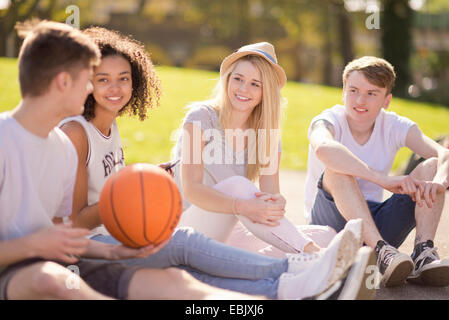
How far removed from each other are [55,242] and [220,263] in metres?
0.93

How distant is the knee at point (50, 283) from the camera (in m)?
2.55

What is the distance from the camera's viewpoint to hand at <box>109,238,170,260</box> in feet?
9.95

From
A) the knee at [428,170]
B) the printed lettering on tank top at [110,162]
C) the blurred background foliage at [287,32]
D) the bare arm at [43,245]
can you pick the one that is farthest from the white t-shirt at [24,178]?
the blurred background foliage at [287,32]

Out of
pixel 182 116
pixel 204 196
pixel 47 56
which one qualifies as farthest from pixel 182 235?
pixel 182 116

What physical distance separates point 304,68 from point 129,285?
3708 cm

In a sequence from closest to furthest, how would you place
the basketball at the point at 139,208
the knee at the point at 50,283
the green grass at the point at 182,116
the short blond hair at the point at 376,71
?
1. the knee at the point at 50,283
2. the basketball at the point at 139,208
3. the short blond hair at the point at 376,71
4. the green grass at the point at 182,116

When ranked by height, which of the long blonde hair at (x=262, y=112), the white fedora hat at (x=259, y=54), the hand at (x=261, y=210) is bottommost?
the hand at (x=261, y=210)

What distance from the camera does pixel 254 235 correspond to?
3762mm

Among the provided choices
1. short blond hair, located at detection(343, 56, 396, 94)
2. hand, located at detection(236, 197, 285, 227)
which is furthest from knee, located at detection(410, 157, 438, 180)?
hand, located at detection(236, 197, 285, 227)

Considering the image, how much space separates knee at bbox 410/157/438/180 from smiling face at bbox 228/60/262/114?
4.13ft

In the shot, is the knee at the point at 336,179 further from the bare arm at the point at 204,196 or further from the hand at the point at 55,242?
the hand at the point at 55,242

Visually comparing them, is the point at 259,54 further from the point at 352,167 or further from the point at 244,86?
the point at 352,167

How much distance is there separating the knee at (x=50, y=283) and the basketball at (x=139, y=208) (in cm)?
48

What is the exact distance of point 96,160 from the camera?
3.54 meters
